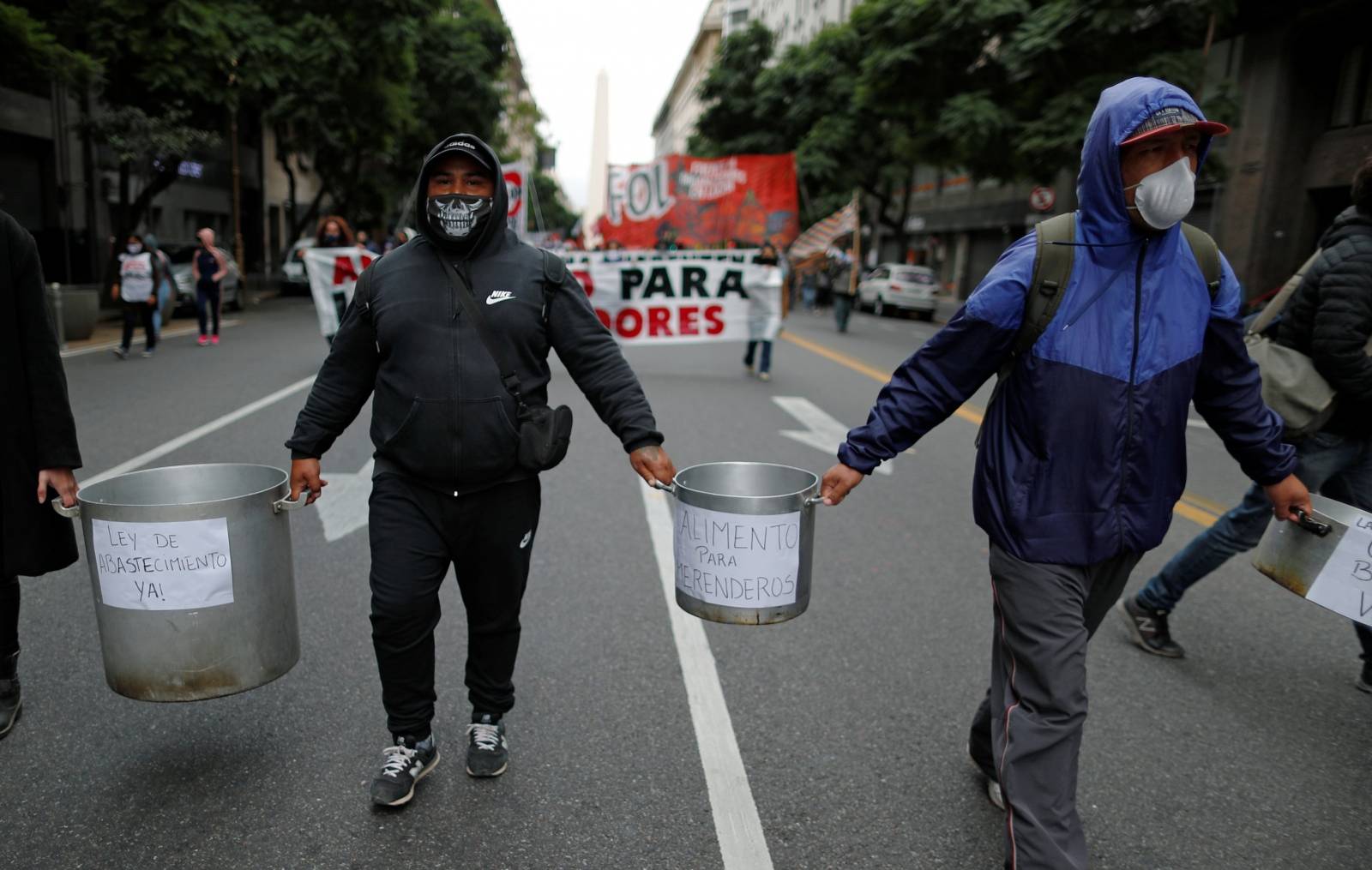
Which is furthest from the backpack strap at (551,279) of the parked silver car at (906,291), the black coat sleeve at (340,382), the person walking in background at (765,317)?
the parked silver car at (906,291)

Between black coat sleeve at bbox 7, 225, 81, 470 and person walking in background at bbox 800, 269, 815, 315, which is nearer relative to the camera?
black coat sleeve at bbox 7, 225, 81, 470

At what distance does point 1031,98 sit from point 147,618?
21795 mm

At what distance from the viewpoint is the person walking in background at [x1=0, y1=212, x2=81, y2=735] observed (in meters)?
3.13

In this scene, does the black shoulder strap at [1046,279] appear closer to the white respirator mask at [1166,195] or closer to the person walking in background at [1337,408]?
the white respirator mask at [1166,195]

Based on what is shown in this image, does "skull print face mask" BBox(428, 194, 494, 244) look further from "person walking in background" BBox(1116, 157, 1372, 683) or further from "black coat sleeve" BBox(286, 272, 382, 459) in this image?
"person walking in background" BBox(1116, 157, 1372, 683)

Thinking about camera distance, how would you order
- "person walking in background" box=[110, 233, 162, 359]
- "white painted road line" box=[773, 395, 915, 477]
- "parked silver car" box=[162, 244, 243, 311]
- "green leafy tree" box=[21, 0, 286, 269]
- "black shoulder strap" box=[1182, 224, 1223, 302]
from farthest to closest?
1. "parked silver car" box=[162, 244, 243, 311]
2. "green leafy tree" box=[21, 0, 286, 269]
3. "person walking in background" box=[110, 233, 162, 359]
4. "white painted road line" box=[773, 395, 915, 477]
5. "black shoulder strap" box=[1182, 224, 1223, 302]

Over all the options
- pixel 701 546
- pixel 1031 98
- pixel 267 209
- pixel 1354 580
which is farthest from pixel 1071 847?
pixel 267 209

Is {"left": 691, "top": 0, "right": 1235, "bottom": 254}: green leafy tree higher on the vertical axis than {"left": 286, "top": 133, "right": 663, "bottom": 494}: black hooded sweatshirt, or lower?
higher

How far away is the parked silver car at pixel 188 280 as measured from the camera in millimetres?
19453

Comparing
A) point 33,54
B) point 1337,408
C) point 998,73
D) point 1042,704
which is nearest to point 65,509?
point 1042,704

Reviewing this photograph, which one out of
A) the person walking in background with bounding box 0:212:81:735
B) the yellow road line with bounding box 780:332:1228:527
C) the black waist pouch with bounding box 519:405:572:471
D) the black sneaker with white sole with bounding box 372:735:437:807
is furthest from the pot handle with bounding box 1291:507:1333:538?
the person walking in background with bounding box 0:212:81:735

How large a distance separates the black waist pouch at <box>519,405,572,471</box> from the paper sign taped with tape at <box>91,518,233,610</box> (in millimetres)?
808

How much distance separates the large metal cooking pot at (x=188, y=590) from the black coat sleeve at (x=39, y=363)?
13.1 inches

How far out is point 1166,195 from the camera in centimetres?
239
